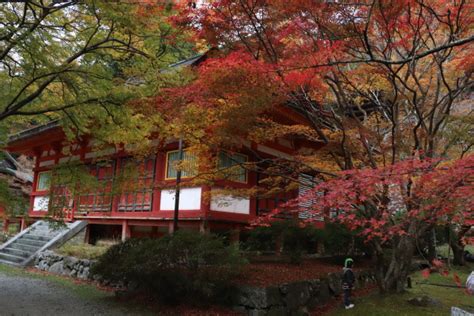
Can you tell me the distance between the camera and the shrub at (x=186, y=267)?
7.50m

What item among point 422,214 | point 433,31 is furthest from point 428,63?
point 422,214

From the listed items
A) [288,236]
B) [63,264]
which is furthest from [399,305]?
[63,264]

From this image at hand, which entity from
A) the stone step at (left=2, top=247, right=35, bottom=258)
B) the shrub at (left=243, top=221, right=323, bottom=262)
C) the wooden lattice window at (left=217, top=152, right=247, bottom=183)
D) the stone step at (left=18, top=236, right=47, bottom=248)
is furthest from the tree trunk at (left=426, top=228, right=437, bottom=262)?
the stone step at (left=2, top=247, right=35, bottom=258)

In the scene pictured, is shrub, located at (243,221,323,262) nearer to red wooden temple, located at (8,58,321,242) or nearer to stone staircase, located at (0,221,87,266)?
red wooden temple, located at (8,58,321,242)

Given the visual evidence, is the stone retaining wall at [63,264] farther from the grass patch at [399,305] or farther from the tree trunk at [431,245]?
the tree trunk at [431,245]

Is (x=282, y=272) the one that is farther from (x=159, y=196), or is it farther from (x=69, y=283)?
(x=69, y=283)

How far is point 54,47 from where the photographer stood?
23.3 feet

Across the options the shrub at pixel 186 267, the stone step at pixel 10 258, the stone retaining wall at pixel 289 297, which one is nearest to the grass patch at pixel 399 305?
the stone retaining wall at pixel 289 297

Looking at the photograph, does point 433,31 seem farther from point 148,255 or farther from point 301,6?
point 148,255

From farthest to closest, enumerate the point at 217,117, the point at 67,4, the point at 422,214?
the point at 217,117 → the point at 422,214 → the point at 67,4

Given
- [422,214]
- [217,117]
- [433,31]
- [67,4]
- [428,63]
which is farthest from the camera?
[428,63]

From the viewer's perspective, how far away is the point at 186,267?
25.2 feet

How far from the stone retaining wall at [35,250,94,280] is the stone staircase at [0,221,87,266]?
21.1 inches

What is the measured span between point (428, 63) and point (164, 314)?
30.7ft
